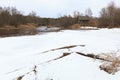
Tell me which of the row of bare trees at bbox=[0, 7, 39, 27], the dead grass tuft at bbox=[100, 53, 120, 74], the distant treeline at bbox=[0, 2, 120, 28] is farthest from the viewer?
the row of bare trees at bbox=[0, 7, 39, 27]

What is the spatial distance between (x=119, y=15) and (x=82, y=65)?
48.0m

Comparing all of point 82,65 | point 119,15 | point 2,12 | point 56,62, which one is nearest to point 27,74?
point 56,62

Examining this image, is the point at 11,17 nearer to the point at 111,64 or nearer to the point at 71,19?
the point at 71,19

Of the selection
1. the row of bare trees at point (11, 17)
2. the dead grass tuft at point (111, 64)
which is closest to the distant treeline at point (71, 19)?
the row of bare trees at point (11, 17)

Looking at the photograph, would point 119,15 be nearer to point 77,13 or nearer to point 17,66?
point 77,13

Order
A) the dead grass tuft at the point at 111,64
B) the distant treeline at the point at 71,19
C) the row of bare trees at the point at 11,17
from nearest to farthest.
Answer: the dead grass tuft at the point at 111,64 → the distant treeline at the point at 71,19 → the row of bare trees at the point at 11,17

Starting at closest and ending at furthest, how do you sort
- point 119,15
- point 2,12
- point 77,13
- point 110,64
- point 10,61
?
point 110,64, point 10,61, point 119,15, point 2,12, point 77,13

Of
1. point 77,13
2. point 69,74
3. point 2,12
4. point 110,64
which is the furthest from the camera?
point 77,13

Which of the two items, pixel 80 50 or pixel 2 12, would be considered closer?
pixel 80 50

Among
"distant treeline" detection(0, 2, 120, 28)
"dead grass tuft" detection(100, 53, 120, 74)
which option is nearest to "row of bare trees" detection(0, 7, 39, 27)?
"distant treeline" detection(0, 2, 120, 28)

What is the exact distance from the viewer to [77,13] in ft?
251

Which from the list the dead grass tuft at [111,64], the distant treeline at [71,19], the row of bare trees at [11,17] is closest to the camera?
the dead grass tuft at [111,64]

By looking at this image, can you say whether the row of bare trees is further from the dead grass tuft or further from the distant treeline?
the dead grass tuft

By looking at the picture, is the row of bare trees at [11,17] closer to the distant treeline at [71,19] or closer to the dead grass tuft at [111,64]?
the distant treeline at [71,19]
